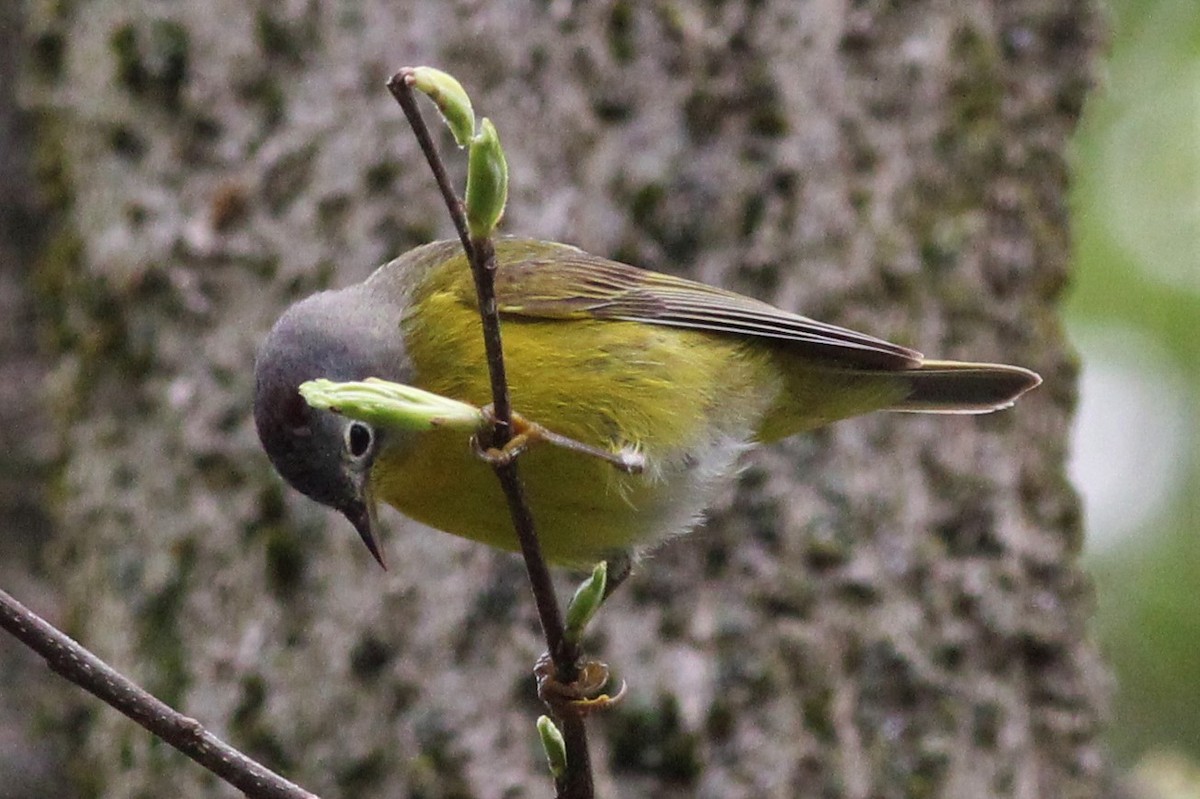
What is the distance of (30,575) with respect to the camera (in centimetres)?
495

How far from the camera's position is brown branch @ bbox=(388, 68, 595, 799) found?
1510mm

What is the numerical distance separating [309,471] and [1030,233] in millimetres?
2836

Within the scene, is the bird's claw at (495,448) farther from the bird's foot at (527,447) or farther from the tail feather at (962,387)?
the tail feather at (962,387)

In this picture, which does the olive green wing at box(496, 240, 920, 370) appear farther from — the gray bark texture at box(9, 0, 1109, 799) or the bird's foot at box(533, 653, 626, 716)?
the bird's foot at box(533, 653, 626, 716)

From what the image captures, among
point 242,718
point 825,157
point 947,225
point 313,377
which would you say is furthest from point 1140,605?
point 313,377

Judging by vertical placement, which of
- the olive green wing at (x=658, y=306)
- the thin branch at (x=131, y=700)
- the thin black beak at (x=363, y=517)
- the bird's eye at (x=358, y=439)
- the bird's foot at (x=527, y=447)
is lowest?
the thin branch at (x=131, y=700)

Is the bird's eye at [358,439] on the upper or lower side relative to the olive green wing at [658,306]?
lower

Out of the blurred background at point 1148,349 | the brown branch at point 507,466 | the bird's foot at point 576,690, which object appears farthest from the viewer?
the blurred background at point 1148,349

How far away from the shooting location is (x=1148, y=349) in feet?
24.1

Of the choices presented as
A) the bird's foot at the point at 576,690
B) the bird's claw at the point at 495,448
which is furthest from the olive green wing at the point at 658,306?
the bird's claw at the point at 495,448

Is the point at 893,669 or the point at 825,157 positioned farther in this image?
the point at 825,157

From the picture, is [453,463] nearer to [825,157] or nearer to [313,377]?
[313,377]

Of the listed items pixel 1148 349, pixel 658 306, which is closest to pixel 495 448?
pixel 658 306

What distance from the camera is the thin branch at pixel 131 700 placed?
5.52ft
